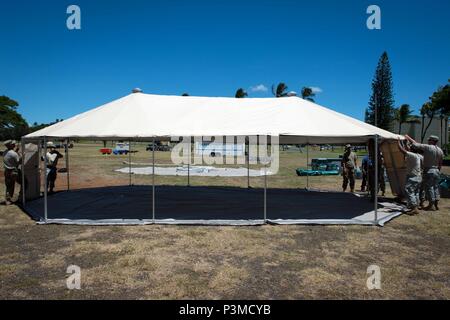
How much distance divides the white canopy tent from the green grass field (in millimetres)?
1394

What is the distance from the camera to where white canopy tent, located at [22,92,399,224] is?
7.75 meters

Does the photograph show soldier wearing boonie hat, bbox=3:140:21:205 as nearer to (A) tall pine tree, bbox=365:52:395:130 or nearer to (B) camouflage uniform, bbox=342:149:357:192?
(B) camouflage uniform, bbox=342:149:357:192

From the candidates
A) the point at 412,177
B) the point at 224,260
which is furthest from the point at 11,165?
the point at 412,177

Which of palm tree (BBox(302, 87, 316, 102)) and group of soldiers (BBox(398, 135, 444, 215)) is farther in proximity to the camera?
palm tree (BBox(302, 87, 316, 102))

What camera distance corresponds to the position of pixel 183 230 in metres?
7.48

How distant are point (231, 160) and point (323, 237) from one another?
26.9 metres

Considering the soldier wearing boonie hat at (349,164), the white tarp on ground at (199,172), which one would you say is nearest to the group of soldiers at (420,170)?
the soldier wearing boonie hat at (349,164)

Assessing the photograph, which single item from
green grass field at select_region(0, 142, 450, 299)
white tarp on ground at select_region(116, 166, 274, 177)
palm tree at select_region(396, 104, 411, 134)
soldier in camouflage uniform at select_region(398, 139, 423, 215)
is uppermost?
palm tree at select_region(396, 104, 411, 134)

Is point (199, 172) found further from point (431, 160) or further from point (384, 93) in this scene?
point (384, 93)

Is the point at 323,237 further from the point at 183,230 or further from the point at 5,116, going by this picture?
the point at 5,116

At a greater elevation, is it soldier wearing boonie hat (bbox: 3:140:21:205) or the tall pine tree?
the tall pine tree

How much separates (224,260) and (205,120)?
4.11 m

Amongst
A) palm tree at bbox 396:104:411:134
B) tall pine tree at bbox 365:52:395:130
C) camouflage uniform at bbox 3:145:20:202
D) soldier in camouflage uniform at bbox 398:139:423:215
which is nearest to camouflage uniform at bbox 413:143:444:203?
soldier in camouflage uniform at bbox 398:139:423:215

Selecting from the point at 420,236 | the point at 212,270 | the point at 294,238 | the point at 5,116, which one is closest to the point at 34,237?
the point at 212,270
